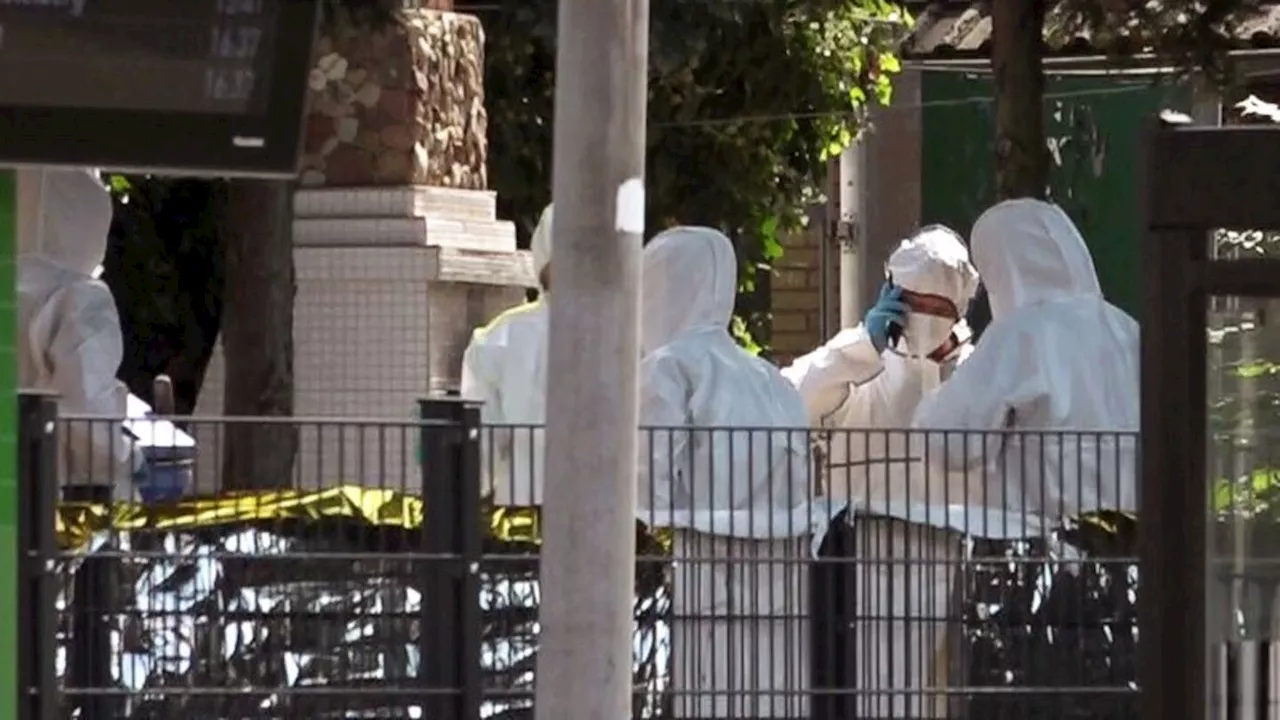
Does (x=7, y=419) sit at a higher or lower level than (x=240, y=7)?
lower

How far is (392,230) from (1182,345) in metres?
9.51

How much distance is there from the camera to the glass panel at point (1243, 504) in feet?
17.7

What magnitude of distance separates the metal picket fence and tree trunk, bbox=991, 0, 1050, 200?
14.8 feet

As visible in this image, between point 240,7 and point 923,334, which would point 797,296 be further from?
point 240,7

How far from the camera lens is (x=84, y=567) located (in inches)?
339

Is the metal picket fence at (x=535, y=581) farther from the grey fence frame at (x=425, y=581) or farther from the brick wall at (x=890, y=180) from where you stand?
the brick wall at (x=890, y=180)

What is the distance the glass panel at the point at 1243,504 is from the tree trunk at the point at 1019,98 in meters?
8.38

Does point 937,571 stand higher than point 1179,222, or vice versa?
point 1179,222

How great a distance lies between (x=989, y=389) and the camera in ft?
33.2

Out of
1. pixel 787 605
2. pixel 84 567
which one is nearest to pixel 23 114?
pixel 84 567

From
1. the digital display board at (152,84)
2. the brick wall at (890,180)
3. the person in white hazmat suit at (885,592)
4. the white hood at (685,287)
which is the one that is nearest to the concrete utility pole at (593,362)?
the digital display board at (152,84)

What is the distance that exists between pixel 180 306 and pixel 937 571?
42.4ft

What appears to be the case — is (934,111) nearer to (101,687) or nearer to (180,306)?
(180,306)

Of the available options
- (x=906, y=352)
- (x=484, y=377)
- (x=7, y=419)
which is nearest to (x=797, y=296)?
(x=906, y=352)
